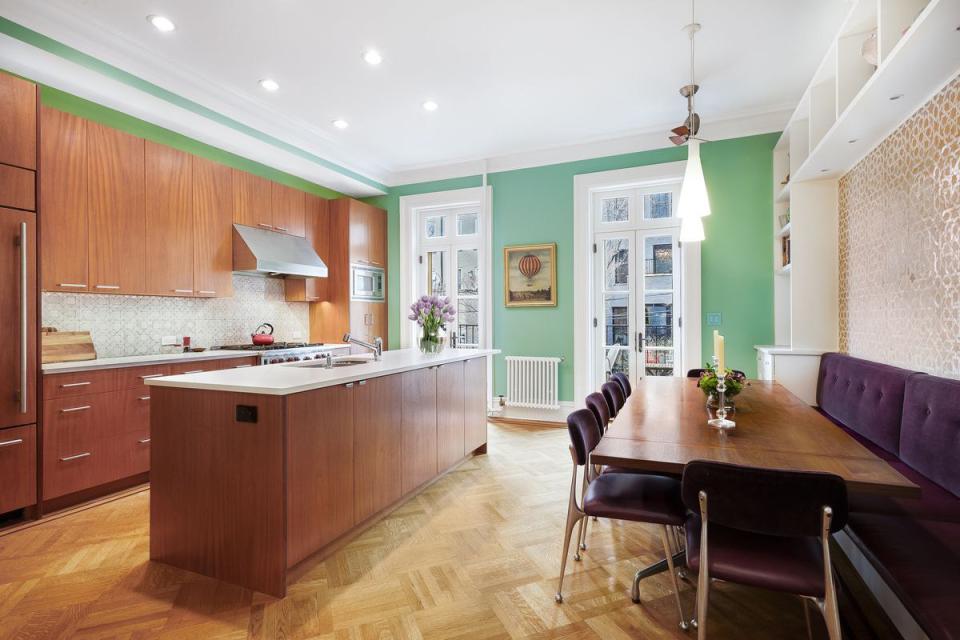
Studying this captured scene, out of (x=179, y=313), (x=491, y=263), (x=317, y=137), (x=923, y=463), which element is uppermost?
(x=317, y=137)

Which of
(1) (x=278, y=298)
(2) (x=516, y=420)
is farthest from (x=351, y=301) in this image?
(2) (x=516, y=420)

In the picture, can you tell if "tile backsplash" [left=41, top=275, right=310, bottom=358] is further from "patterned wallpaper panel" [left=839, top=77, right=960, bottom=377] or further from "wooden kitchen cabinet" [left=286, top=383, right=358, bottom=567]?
"patterned wallpaper panel" [left=839, top=77, right=960, bottom=377]

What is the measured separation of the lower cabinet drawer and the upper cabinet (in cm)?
155

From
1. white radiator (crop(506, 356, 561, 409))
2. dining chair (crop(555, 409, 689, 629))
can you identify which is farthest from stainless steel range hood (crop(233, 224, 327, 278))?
dining chair (crop(555, 409, 689, 629))

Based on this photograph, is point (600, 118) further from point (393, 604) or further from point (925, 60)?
point (393, 604)

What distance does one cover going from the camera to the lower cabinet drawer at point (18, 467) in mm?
2578

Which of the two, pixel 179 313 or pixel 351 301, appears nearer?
pixel 179 313

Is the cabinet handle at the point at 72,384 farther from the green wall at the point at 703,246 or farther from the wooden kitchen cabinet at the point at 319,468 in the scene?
the green wall at the point at 703,246

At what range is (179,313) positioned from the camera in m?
4.12

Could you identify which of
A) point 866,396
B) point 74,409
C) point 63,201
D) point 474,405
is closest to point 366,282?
point 474,405

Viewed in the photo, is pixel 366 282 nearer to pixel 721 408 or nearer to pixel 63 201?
pixel 63 201

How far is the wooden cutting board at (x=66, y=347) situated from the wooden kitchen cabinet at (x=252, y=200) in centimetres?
165

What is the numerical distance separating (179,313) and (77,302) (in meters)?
0.77

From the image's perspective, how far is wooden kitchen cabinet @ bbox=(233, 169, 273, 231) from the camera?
4348 mm
